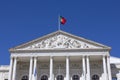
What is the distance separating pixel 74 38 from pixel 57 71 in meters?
5.53

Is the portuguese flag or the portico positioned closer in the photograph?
the portico

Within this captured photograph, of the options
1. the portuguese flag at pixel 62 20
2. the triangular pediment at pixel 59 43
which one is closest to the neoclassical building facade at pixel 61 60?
the triangular pediment at pixel 59 43

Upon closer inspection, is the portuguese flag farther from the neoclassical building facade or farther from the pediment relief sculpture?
the pediment relief sculpture

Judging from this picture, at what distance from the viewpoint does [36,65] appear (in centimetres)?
3753

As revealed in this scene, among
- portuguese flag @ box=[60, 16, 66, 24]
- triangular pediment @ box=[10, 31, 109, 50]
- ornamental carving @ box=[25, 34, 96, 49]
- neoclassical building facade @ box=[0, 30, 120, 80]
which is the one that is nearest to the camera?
neoclassical building facade @ box=[0, 30, 120, 80]

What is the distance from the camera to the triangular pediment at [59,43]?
37625 mm

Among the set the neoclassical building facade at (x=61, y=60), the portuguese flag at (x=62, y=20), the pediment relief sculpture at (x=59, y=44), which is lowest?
the neoclassical building facade at (x=61, y=60)

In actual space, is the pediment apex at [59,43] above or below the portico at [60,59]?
above

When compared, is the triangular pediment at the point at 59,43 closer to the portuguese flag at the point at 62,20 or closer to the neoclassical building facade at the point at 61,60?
the neoclassical building facade at the point at 61,60

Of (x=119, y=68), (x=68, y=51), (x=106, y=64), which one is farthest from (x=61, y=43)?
(x=119, y=68)

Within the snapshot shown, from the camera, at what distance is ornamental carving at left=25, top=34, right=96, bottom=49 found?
37750mm

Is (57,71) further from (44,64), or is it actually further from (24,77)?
(24,77)

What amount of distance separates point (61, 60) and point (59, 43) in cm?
285

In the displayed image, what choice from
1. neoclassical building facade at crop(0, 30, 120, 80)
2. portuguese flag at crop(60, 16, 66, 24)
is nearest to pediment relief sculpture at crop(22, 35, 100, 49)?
neoclassical building facade at crop(0, 30, 120, 80)
